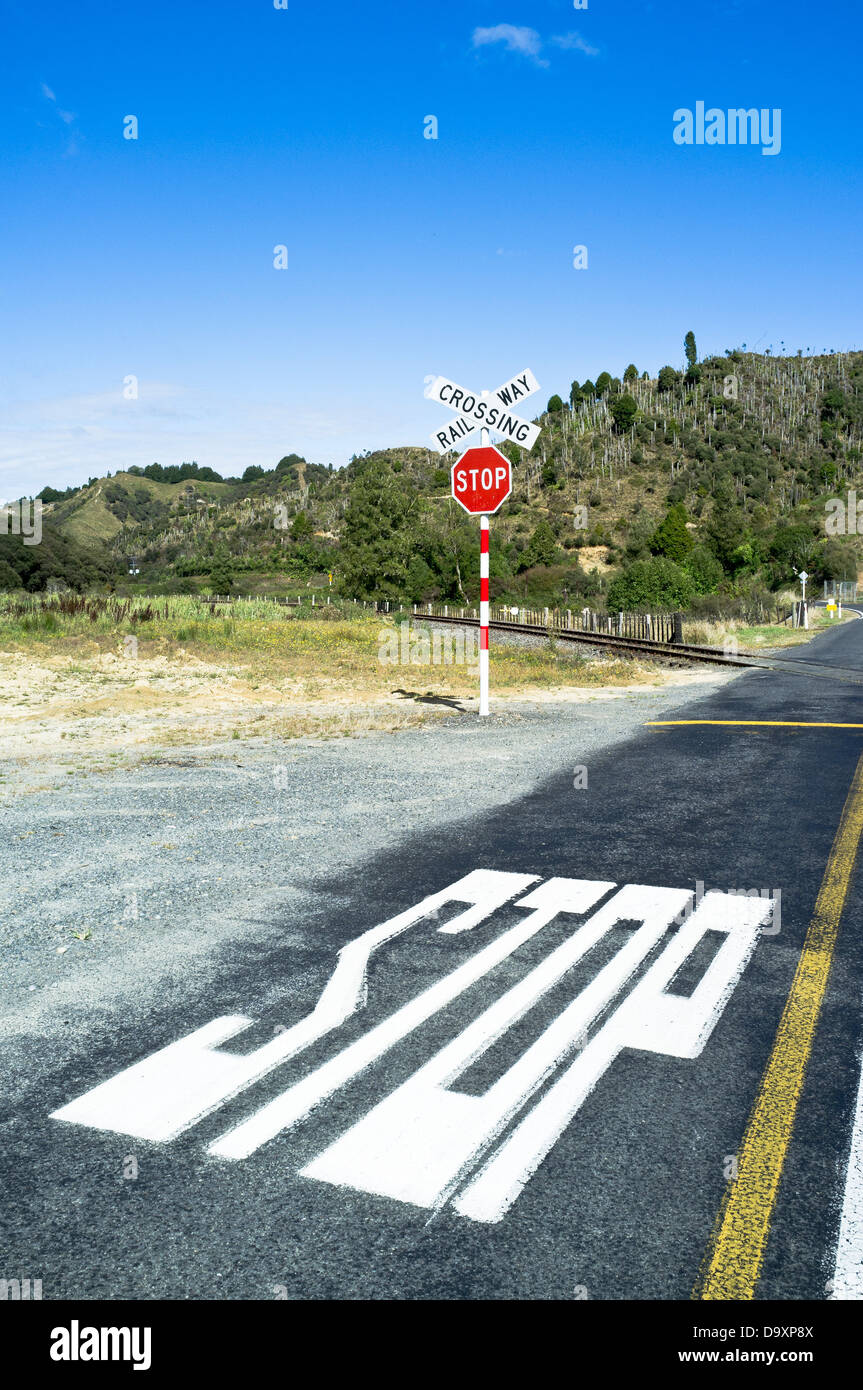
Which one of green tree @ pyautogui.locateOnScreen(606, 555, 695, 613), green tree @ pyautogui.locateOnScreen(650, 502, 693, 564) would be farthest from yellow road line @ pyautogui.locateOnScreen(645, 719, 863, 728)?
green tree @ pyautogui.locateOnScreen(650, 502, 693, 564)

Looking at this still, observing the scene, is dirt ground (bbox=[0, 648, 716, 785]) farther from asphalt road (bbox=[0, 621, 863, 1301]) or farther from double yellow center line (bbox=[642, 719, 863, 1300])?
double yellow center line (bbox=[642, 719, 863, 1300])

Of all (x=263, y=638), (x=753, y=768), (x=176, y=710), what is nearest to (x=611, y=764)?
(x=753, y=768)

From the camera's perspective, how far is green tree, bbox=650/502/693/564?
72.6m

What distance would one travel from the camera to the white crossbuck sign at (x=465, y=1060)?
3150 millimetres

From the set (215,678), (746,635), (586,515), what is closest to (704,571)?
(746,635)

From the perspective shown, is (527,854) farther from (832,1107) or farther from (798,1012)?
(832,1107)

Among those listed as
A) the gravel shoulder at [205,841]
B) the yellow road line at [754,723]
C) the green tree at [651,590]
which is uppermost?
the green tree at [651,590]

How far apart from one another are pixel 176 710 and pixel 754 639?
23.9m

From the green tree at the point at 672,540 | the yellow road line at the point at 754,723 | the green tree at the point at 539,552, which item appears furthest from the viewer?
the green tree at the point at 539,552

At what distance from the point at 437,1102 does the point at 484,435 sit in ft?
39.9

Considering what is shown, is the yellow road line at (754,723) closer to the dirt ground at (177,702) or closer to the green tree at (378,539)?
the dirt ground at (177,702)

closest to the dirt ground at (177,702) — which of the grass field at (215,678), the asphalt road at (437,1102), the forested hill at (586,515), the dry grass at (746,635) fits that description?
the grass field at (215,678)

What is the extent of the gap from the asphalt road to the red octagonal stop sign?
339 inches

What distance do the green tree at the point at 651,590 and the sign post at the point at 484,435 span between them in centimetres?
2649
